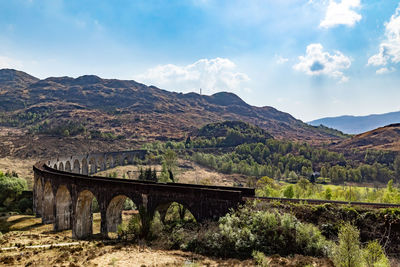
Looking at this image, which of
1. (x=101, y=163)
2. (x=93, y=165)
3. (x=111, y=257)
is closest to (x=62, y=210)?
(x=111, y=257)

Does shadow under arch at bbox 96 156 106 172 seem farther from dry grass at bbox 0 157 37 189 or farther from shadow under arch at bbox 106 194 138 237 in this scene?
shadow under arch at bbox 106 194 138 237

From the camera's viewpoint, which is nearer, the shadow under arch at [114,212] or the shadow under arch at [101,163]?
the shadow under arch at [114,212]

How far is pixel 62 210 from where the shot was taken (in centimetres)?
3303

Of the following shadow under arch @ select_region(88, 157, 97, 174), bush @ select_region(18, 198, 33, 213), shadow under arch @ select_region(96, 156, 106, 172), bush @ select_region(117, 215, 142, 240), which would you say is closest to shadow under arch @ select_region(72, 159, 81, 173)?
shadow under arch @ select_region(88, 157, 97, 174)

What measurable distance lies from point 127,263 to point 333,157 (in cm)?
12514

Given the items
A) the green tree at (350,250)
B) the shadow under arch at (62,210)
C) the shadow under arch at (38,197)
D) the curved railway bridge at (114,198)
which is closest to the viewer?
the green tree at (350,250)

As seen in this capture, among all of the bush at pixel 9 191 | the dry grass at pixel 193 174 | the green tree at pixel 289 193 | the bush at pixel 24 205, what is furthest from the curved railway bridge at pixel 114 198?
the dry grass at pixel 193 174

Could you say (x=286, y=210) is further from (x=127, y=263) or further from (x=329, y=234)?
(x=127, y=263)

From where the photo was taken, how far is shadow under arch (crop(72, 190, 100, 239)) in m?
29.7

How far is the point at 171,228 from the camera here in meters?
23.0

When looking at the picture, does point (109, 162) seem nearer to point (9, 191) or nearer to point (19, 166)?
point (19, 166)

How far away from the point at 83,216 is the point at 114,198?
7.01 m

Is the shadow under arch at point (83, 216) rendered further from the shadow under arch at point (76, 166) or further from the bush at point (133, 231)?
the shadow under arch at point (76, 166)

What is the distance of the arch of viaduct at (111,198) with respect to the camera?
22.0 m
